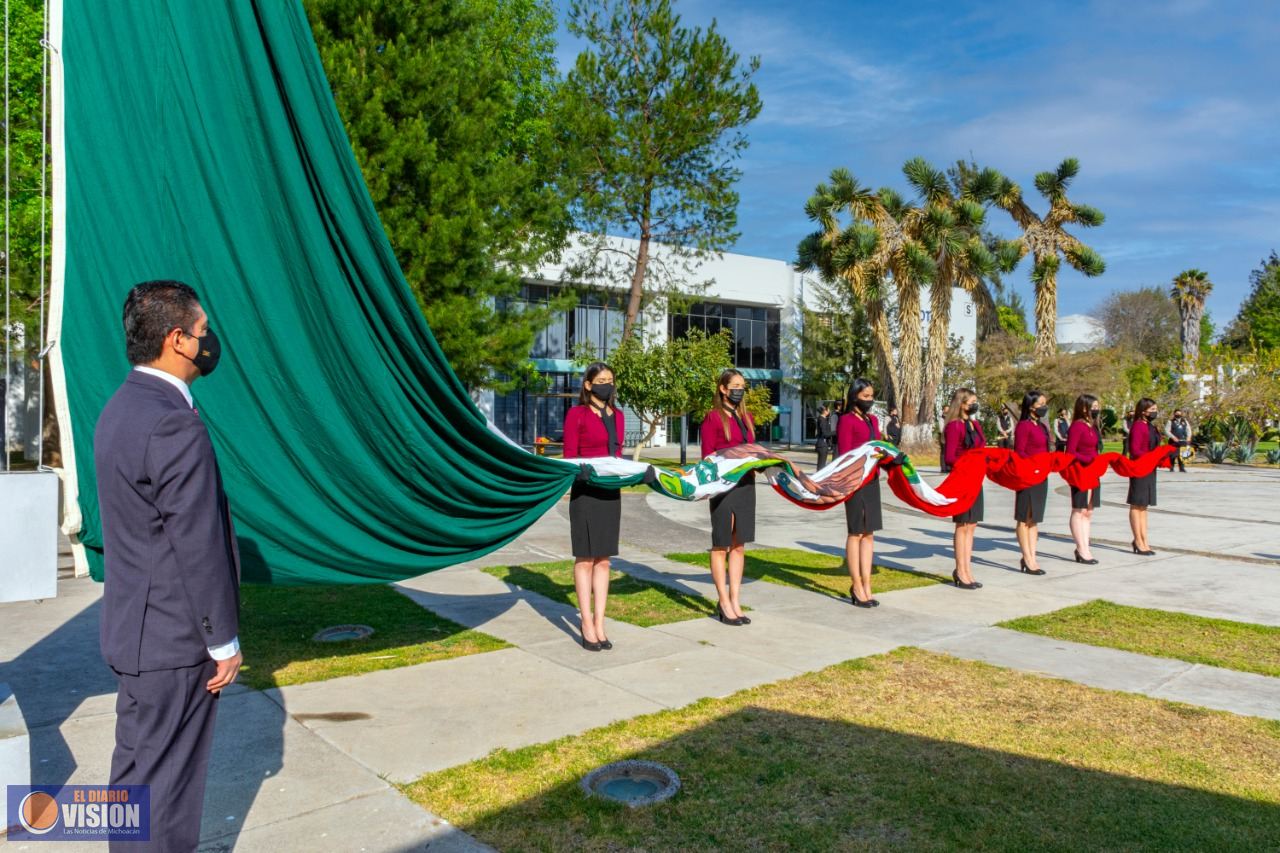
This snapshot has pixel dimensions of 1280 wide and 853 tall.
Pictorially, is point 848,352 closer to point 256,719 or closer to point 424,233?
point 424,233

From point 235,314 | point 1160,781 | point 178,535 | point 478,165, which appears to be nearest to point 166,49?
point 235,314

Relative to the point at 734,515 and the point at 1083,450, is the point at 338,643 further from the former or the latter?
the point at 1083,450

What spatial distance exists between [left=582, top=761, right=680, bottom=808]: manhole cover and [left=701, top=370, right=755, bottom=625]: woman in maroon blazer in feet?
10.0

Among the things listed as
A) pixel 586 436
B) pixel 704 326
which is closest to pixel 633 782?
pixel 586 436

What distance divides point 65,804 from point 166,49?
3418 millimetres

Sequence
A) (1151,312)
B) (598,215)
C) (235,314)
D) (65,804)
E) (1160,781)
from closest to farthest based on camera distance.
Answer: (65,804), (1160,781), (235,314), (598,215), (1151,312)

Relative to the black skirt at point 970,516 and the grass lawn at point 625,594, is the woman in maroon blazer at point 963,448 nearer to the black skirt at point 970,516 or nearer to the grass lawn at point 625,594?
the black skirt at point 970,516

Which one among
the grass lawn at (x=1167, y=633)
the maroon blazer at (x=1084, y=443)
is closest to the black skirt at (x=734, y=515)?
the grass lawn at (x=1167, y=633)

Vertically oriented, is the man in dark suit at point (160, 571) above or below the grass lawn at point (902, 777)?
above

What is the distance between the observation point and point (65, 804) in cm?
372

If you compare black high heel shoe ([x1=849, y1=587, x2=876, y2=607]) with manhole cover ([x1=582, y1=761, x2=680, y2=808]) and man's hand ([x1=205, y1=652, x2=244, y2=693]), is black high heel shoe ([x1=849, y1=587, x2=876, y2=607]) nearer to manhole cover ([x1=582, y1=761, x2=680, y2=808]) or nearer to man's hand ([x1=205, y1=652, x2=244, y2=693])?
manhole cover ([x1=582, y1=761, x2=680, y2=808])

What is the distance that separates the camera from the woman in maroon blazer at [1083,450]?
10.2 metres

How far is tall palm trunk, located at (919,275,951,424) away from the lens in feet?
105

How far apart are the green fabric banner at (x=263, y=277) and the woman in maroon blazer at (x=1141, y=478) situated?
891cm
